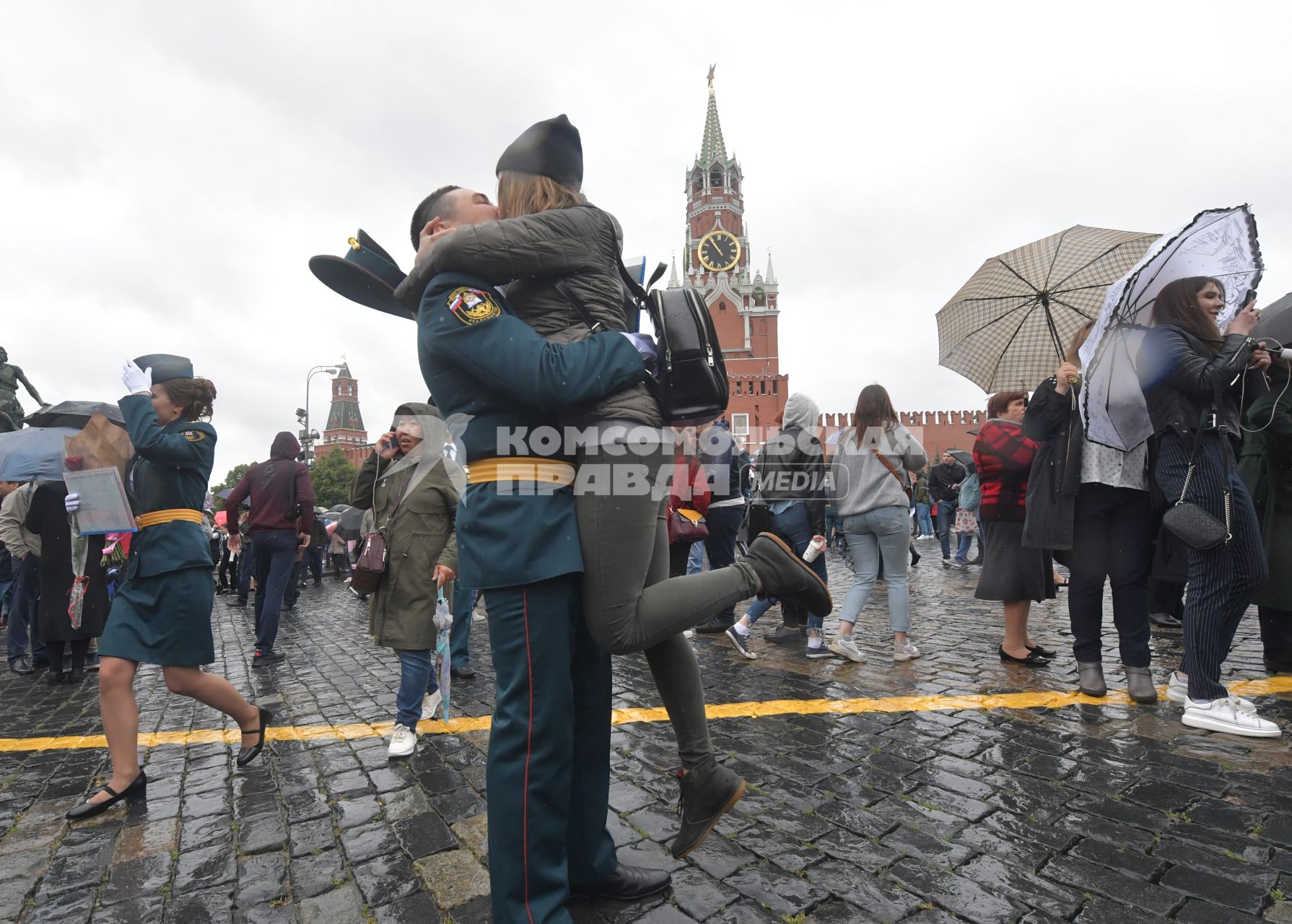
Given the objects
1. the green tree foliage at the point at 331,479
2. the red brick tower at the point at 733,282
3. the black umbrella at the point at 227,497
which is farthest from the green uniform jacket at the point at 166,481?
the green tree foliage at the point at 331,479

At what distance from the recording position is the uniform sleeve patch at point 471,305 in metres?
1.79

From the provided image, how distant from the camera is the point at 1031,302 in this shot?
16.7 feet

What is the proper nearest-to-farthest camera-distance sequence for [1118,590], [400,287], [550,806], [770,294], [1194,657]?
[550,806] < [400,287] < [1194,657] < [1118,590] < [770,294]

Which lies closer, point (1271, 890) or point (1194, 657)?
point (1271, 890)

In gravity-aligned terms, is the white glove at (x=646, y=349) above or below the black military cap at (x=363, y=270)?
below

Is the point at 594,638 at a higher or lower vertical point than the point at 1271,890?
higher

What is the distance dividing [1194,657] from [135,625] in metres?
4.97

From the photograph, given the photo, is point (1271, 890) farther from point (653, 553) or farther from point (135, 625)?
point (135, 625)

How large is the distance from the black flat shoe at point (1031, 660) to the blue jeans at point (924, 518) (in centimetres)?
1177

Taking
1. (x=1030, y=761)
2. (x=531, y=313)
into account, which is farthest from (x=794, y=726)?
(x=531, y=313)

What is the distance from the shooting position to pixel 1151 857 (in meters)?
2.21

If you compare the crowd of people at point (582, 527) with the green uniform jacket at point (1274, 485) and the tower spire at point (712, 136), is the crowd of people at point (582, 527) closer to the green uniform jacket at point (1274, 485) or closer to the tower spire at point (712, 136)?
the green uniform jacket at point (1274, 485)

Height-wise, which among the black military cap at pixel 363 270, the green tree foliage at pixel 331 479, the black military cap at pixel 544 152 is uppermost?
the black military cap at pixel 544 152

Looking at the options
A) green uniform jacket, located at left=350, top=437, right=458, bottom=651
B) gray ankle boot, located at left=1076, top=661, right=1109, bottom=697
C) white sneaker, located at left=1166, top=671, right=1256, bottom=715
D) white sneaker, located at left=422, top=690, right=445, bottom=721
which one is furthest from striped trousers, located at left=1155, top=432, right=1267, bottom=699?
white sneaker, located at left=422, top=690, right=445, bottom=721
